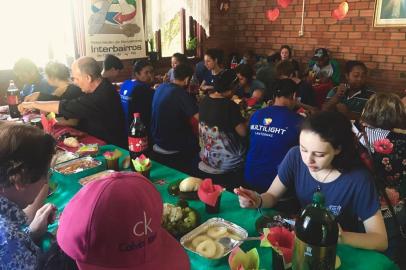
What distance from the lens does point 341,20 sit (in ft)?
17.8

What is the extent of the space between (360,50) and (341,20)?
1.88 ft

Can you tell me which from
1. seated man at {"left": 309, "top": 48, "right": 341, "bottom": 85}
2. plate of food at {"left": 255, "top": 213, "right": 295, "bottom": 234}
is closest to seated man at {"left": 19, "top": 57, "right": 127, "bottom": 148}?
plate of food at {"left": 255, "top": 213, "right": 295, "bottom": 234}

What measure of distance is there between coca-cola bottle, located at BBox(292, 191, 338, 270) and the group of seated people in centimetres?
34

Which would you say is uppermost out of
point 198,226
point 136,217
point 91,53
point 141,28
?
point 141,28

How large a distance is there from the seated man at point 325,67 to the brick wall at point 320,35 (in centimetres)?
30

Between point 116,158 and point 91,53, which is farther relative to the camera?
point 91,53

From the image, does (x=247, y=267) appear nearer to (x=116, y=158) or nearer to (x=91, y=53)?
(x=116, y=158)

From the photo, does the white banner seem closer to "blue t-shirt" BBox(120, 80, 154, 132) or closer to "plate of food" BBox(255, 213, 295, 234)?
"blue t-shirt" BBox(120, 80, 154, 132)

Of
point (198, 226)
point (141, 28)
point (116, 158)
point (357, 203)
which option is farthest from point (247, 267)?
point (141, 28)

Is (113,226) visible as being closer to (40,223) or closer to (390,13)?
(40,223)

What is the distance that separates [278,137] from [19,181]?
1.59m

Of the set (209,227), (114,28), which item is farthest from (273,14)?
(209,227)

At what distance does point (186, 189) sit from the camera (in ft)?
5.59

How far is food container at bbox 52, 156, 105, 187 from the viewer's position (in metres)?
1.91
